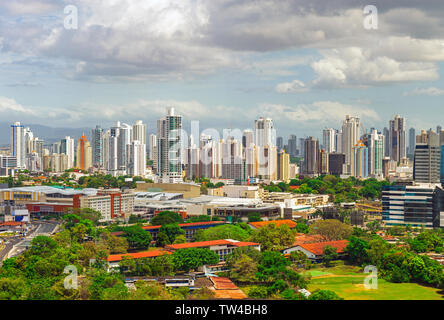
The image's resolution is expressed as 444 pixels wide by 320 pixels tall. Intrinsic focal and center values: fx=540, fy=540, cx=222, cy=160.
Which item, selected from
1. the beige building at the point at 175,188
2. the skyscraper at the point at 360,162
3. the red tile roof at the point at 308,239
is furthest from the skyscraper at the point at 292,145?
the red tile roof at the point at 308,239

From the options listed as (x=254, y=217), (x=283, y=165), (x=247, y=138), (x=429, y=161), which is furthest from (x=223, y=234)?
(x=283, y=165)

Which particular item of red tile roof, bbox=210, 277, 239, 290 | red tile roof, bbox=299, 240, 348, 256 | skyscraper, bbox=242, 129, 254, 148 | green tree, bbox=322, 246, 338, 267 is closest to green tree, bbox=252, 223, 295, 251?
red tile roof, bbox=299, 240, 348, 256

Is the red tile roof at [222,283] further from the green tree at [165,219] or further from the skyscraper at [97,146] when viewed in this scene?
the skyscraper at [97,146]

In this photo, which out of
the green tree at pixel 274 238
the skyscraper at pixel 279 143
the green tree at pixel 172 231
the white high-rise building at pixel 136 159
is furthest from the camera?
the white high-rise building at pixel 136 159

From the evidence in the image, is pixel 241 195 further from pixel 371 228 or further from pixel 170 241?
pixel 170 241

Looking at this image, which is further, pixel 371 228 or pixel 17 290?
A: pixel 371 228
